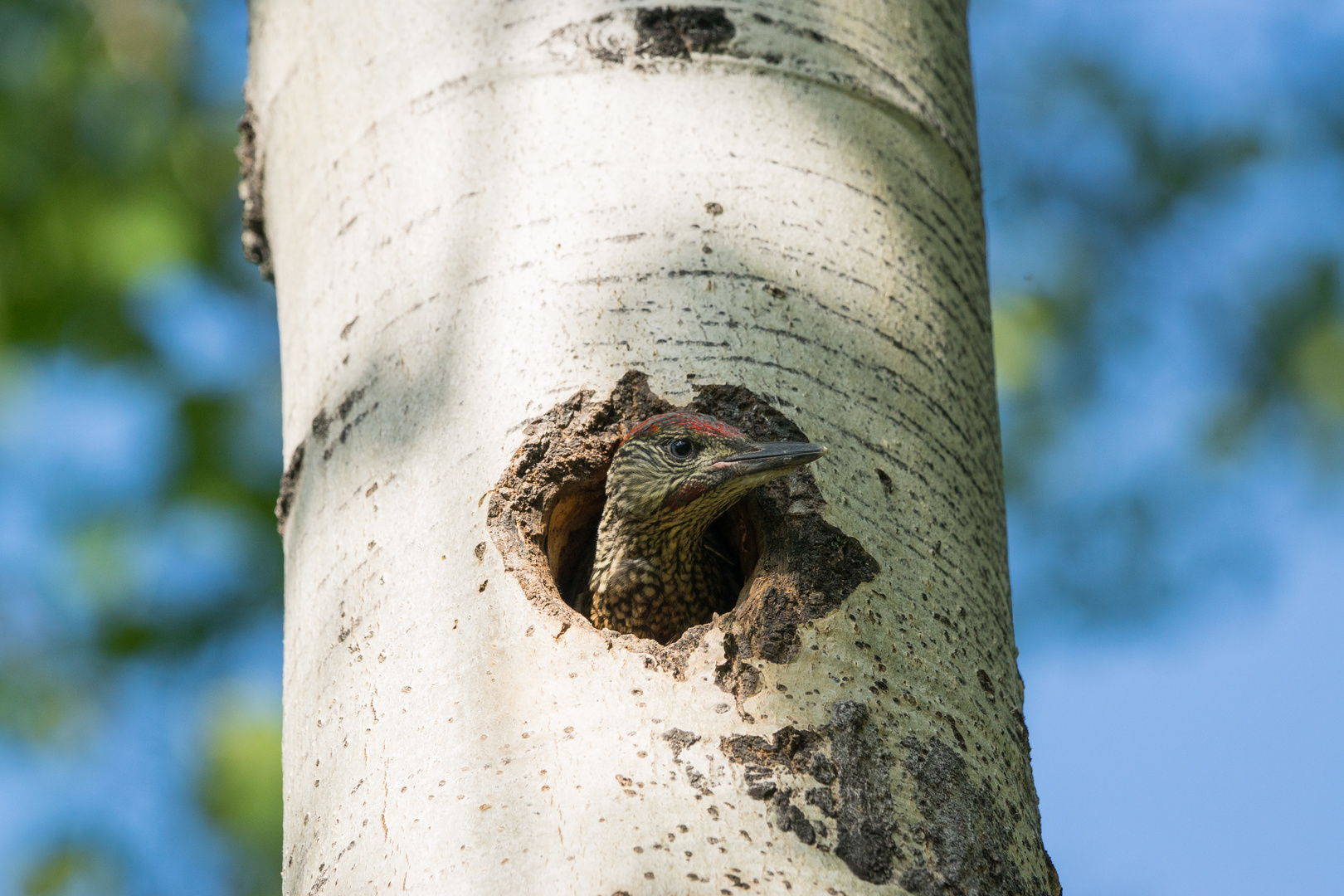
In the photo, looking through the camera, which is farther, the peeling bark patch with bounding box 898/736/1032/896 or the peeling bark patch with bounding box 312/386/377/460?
the peeling bark patch with bounding box 312/386/377/460

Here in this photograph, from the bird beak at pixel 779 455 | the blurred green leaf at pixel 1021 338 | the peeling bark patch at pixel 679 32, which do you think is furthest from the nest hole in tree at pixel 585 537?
the blurred green leaf at pixel 1021 338

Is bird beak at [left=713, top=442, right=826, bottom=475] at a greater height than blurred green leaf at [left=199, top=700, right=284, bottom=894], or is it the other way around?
blurred green leaf at [left=199, top=700, right=284, bottom=894]

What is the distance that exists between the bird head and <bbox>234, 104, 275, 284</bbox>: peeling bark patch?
987 millimetres

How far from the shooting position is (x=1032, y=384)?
6.33 metres

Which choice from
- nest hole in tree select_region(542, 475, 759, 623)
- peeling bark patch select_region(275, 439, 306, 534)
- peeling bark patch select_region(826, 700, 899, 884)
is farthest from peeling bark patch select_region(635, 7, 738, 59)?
peeling bark patch select_region(826, 700, 899, 884)

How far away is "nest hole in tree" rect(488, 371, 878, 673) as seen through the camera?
2.13 metres

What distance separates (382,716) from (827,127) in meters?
1.37

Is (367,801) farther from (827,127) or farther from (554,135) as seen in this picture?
(827,127)

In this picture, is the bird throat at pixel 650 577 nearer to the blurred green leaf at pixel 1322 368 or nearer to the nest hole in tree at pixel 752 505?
the nest hole in tree at pixel 752 505

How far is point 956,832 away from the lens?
1.94 m

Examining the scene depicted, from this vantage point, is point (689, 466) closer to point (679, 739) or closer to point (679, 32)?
point (679, 32)

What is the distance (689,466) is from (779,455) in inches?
32.6

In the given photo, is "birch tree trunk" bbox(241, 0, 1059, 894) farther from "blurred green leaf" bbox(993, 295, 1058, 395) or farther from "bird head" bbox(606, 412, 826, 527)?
"blurred green leaf" bbox(993, 295, 1058, 395)

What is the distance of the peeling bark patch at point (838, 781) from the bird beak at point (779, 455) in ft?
1.45
